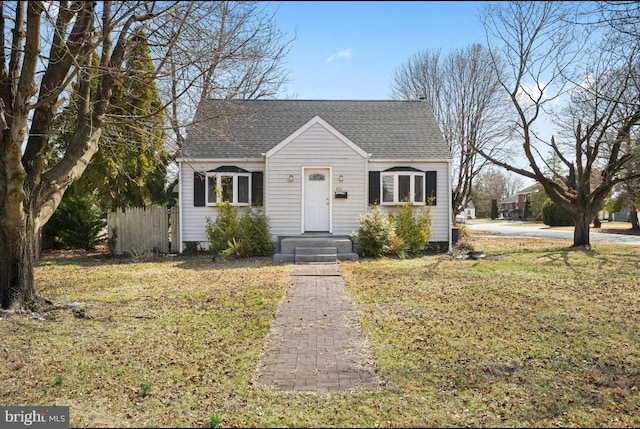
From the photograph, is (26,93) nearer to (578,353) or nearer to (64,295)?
(64,295)

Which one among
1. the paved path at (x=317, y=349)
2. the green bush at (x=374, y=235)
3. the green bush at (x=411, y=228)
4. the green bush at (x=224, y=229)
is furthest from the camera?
the green bush at (x=411, y=228)

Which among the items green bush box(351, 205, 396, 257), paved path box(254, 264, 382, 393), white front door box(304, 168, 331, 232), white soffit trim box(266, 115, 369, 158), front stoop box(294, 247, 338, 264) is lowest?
paved path box(254, 264, 382, 393)

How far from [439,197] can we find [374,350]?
1171 centimetres

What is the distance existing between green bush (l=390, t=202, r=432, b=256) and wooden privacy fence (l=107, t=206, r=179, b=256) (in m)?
8.21

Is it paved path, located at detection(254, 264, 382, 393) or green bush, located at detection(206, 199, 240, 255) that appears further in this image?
green bush, located at detection(206, 199, 240, 255)

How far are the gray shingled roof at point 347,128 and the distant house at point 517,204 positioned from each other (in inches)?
2015

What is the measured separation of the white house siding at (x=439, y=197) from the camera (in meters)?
16.0

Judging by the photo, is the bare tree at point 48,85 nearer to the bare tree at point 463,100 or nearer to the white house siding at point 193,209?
the white house siding at point 193,209

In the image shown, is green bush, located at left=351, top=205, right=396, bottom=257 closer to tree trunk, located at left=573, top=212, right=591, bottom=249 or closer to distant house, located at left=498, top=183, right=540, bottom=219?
tree trunk, located at left=573, top=212, right=591, bottom=249

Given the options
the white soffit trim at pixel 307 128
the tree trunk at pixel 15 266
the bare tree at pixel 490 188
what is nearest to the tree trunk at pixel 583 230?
the white soffit trim at pixel 307 128

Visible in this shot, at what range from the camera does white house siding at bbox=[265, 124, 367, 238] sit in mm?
15445

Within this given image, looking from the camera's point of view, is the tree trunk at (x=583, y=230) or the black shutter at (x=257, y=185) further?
the tree trunk at (x=583, y=230)

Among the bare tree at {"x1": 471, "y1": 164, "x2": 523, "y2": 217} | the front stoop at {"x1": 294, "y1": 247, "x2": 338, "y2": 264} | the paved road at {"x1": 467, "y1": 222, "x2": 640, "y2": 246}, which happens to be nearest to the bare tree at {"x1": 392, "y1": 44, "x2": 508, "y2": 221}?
the paved road at {"x1": 467, "y1": 222, "x2": 640, "y2": 246}

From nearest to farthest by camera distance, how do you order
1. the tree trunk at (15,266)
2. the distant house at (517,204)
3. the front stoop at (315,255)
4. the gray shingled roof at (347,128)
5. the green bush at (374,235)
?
1. the tree trunk at (15,266)
2. the front stoop at (315,255)
3. the green bush at (374,235)
4. the gray shingled roof at (347,128)
5. the distant house at (517,204)
